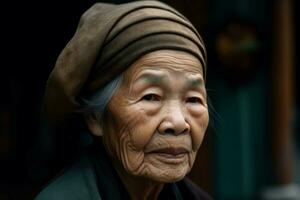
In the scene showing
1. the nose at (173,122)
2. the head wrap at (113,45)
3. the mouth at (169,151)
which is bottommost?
the mouth at (169,151)

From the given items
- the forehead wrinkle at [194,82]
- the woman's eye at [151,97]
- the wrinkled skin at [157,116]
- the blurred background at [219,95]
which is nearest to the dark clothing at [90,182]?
the wrinkled skin at [157,116]

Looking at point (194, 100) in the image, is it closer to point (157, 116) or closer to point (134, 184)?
point (157, 116)

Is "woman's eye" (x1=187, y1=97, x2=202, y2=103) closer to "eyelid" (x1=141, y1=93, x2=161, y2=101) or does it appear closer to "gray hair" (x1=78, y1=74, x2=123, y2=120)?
"eyelid" (x1=141, y1=93, x2=161, y2=101)

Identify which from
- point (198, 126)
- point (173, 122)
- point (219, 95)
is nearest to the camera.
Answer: point (173, 122)

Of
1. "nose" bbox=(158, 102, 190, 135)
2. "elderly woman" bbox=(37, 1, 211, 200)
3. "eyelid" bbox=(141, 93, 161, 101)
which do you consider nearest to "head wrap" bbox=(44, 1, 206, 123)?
"elderly woman" bbox=(37, 1, 211, 200)

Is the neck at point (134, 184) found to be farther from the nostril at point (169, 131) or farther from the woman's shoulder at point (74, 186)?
the nostril at point (169, 131)

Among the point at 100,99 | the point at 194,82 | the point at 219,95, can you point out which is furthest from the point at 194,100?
the point at 219,95

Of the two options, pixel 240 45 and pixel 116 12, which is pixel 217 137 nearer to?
pixel 240 45

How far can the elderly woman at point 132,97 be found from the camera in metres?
2.59

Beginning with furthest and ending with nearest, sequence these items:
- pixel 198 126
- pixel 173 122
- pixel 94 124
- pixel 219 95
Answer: pixel 219 95, pixel 94 124, pixel 198 126, pixel 173 122

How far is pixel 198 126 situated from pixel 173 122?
0.46 feet

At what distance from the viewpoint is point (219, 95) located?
5844 mm

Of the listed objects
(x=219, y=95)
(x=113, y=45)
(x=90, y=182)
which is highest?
(x=113, y=45)

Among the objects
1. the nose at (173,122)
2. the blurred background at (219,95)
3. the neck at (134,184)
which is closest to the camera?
the nose at (173,122)
